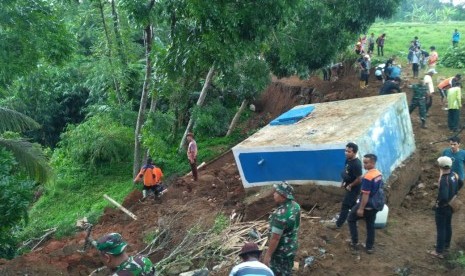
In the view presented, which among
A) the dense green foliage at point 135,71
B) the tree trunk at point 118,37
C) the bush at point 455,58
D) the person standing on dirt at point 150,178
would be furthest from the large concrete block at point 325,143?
the bush at point 455,58

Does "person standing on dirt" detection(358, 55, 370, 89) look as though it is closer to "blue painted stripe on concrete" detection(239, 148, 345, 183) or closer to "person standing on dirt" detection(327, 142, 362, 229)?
"blue painted stripe on concrete" detection(239, 148, 345, 183)

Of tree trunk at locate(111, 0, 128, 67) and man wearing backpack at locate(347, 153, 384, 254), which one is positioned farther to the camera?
tree trunk at locate(111, 0, 128, 67)

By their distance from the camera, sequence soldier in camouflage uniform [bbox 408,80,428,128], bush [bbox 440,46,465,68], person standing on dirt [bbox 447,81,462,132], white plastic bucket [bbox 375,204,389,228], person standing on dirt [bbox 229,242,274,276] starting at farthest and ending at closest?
bush [bbox 440,46,465,68] → soldier in camouflage uniform [bbox 408,80,428,128] → person standing on dirt [bbox 447,81,462,132] → white plastic bucket [bbox 375,204,389,228] → person standing on dirt [bbox 229,242,274,276]

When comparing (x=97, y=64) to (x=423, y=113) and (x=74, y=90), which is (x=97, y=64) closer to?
(x=74, y=90)

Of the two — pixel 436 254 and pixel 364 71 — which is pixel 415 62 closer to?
pixel 364 71

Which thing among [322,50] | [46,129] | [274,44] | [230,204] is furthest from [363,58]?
[46,129]

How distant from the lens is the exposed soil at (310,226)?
6.76 m

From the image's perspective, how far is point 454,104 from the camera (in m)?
12.0

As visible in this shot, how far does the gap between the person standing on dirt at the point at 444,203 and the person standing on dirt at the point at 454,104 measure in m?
5.53

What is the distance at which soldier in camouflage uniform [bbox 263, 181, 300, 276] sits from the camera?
518 centimetres

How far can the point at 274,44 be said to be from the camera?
50.9 ft

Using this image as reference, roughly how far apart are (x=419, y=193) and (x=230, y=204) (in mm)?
3664

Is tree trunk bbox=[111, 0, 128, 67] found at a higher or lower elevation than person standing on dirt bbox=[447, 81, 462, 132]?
higher

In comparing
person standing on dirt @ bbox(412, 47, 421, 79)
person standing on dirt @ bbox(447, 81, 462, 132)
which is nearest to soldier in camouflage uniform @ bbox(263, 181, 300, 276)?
person standing on dirt @ bbox(447, 81, 462, 132)
